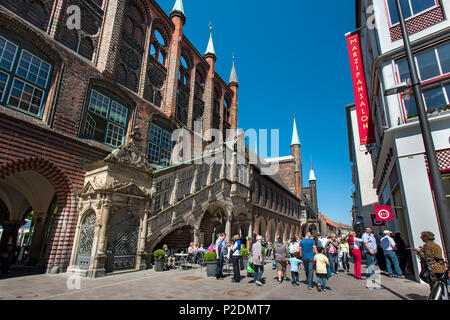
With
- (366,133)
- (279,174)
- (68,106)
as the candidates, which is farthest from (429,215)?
(279,174)

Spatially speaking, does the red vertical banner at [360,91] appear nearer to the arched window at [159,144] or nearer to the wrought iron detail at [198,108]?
the arched window at [159,144]

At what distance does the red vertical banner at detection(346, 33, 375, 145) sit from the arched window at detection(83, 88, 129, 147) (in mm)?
13273

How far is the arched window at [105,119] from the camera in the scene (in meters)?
12.0

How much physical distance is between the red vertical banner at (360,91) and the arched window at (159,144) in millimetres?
11993

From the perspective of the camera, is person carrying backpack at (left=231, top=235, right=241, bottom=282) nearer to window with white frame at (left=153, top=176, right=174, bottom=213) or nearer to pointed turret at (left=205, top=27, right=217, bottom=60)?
window with white frame at (left=153, top=176, right=174, bottom=213)

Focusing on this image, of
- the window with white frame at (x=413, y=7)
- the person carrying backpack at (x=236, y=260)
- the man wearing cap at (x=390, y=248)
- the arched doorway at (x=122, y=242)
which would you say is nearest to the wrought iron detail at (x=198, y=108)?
the arched doorway at (x=122, y=242)

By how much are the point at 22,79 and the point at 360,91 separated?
16.3 meters

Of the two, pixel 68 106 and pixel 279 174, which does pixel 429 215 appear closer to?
pixel 68 106

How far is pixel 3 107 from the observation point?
886cm

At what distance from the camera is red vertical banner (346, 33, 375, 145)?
1330 cm

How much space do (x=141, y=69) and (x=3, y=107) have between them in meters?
8.51

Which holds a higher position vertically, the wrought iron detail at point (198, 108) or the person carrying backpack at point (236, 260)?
the wrought iron detail at point (198, 108)

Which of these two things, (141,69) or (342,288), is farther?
(141,69)

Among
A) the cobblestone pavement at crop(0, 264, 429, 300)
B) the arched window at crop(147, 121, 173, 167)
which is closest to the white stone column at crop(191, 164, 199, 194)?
the arched window at crop(147, 121, 173, 167)
